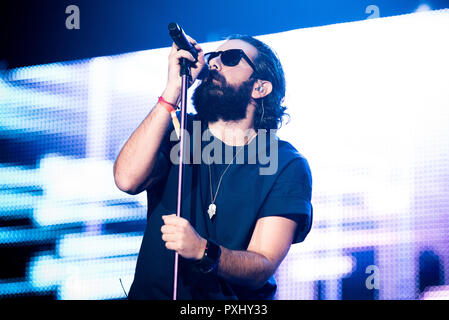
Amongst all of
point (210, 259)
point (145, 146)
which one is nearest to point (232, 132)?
point (145, 146)

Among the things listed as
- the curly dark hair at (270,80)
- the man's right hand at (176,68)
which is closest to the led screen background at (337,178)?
the curly dark hair at (270,80)

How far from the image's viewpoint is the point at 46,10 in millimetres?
2896

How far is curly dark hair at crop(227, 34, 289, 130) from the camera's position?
89.1 inches

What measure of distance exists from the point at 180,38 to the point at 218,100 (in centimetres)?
62

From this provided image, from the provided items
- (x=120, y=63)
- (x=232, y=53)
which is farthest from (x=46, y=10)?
(x=232, y=53)

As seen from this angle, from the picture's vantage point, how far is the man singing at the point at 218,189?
164cm

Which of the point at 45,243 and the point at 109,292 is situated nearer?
the point at 109,292

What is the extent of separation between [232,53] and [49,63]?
4.94 feet

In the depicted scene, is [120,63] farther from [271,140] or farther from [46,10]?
[271,140]

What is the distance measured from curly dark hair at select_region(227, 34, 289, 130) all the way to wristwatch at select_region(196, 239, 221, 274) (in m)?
0.91

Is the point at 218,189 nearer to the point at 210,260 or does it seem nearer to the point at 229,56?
the point at 210,260

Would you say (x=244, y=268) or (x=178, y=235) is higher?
(x=178, y=235)

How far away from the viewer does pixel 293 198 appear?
1808 millimetres

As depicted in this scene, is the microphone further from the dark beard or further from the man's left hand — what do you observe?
the man's left hand
